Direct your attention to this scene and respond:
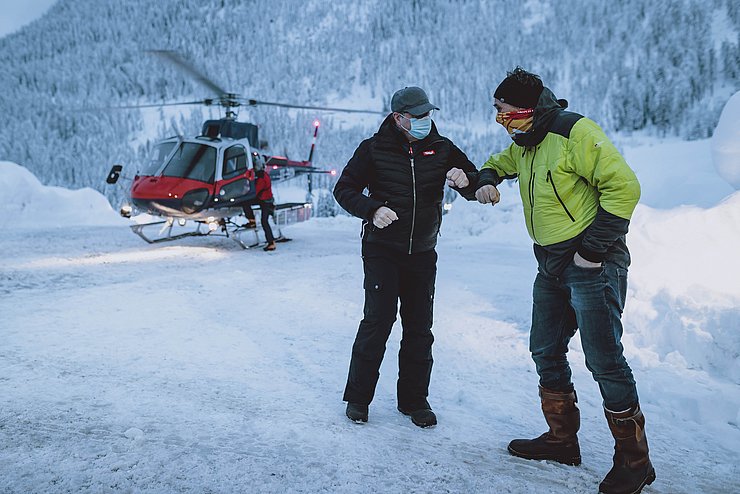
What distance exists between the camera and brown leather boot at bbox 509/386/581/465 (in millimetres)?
2746

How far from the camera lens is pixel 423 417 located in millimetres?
3211

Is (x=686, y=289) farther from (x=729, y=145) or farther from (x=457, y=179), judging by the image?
(x=729, y=145)

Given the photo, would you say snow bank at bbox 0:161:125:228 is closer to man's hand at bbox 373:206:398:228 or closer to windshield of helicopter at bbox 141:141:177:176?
windshield of helicopter at bbox 141:141:177:176

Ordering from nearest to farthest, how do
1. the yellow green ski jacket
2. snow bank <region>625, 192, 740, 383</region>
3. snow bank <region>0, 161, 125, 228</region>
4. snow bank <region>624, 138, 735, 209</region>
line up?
1. the yellow green ski jacket
2. snow bank <region>625, 192, 740, 383</region>
3. snow bank <region>624, 138, 735, 209</region>
4. snow bank <region>0, 161, 125, 228</region>

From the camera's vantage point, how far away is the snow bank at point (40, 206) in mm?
16031

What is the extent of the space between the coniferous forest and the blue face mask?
130 ft

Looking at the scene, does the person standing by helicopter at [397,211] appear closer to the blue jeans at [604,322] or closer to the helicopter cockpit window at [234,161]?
the blue jeans at [604,322]

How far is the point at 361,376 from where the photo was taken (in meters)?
3.25

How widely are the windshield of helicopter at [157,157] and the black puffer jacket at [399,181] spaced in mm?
9268

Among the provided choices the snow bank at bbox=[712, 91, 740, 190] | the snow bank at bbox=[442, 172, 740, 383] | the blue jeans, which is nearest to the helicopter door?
the snow bank at bbox=[442, 172, 740, 383]

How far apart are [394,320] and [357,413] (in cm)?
59

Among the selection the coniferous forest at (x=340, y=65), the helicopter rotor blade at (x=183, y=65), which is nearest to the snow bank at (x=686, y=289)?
the helicopter rotor blade at (x=183, y=65)

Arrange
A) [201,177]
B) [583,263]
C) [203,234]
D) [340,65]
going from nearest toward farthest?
[583,263]
[201,177]
[203,234]
[340,65]

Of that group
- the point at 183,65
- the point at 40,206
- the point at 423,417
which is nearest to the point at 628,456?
the point at 423,417
